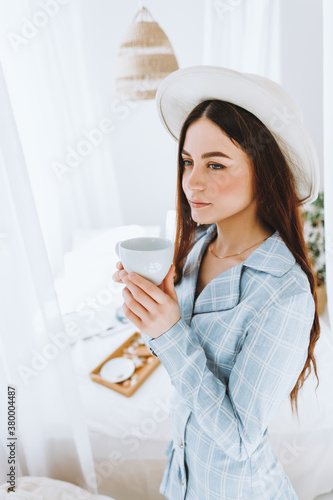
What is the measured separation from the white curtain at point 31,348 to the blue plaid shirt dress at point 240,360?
29 centimetres

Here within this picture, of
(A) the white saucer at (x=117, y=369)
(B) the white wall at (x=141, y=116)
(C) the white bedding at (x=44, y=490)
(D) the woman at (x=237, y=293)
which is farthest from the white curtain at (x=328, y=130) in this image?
(B) the white wall at (x=141, y=116)

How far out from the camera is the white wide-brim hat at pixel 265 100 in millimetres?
645

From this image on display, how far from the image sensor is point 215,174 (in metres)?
0.68

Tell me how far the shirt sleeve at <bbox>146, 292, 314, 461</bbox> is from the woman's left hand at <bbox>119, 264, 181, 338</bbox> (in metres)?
0.02

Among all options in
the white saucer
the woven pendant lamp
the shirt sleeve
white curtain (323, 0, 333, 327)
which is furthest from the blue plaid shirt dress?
the woven pendant lamp

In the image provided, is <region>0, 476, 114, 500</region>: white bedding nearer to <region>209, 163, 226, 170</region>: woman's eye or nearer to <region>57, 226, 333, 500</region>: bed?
<region>57, 226, 333, 500</region>: bed

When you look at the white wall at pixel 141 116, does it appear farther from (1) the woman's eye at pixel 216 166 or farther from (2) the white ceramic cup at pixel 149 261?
(2) the white ceramic cup at pixel 149 261

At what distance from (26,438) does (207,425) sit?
507 millimetres

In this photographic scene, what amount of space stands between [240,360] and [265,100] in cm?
48

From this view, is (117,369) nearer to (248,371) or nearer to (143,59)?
(248,371)

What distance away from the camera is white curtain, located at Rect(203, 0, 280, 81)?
1617 mm

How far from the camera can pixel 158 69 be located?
141 cm

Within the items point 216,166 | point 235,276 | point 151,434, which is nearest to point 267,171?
point 216,166

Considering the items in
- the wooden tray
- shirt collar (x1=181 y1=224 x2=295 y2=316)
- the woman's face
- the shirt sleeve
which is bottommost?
the wooden tray
